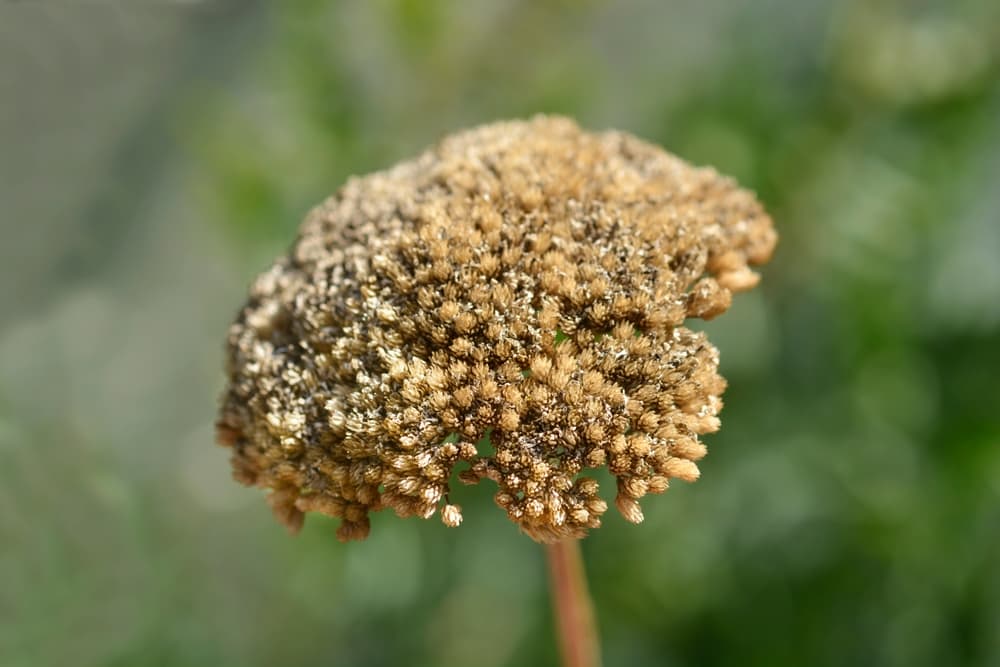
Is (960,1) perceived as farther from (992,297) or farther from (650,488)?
(650,488)

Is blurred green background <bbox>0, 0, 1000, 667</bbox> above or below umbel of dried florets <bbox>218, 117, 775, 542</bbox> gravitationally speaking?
above

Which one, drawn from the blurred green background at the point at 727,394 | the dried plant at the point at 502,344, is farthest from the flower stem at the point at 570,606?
the blurred green background at the point at 727,394

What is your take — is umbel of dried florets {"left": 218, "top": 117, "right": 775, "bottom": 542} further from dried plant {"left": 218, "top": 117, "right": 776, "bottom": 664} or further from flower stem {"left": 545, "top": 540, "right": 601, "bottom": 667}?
flower stem {"left": 545, "top": 540, "right": 601, "bottom": 667}

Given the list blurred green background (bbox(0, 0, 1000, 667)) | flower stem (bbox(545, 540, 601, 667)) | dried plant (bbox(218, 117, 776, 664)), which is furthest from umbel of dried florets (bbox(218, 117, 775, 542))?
blurred green background (bbox(0, 0, 1000, 667))

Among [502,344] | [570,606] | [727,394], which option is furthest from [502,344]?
[727,394]

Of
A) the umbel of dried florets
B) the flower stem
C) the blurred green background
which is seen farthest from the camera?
the blurred green background

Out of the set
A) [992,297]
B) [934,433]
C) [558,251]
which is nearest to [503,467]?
[558,251]

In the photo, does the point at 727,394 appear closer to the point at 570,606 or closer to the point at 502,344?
the point at 570,606

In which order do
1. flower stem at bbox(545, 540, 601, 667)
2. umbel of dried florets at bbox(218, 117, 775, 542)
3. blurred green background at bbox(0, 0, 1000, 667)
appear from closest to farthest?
umbel of dried florets at bbox(218, 117, 775, 542) < flower stem at bbox(545, 540, 601, 667) < blurred green background at bbox(0, 0, 1000, 667)
